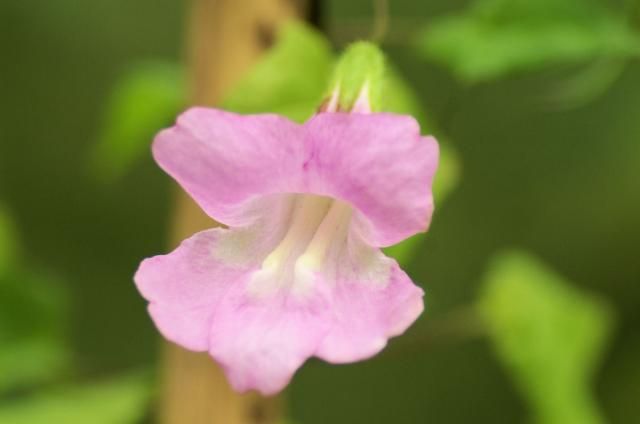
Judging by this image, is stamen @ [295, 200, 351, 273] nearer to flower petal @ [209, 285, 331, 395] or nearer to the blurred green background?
flower petal @ [209, 285, 331, 395]

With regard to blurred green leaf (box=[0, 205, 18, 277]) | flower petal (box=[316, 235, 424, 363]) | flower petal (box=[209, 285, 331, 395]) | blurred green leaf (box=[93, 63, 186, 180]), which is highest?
flower petal (box=[316, 235, 424, 363])

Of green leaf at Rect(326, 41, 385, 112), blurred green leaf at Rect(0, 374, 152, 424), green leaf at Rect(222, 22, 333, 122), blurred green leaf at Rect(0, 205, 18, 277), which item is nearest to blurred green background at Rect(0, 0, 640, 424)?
blurred green leaf at Rect(0, 205, 18, 277)

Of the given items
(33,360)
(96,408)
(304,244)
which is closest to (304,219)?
(304,244)

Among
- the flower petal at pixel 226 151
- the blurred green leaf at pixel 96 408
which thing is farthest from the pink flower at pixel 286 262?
the blurred green leaf at pixel 96 408

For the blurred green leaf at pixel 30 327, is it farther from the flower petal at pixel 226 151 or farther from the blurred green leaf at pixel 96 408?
the flower petal at pixel 226 151

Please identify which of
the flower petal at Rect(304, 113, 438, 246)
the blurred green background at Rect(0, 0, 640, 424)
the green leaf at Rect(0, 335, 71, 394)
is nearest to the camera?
the flower petal at Rect(304, 113, 438, 246)

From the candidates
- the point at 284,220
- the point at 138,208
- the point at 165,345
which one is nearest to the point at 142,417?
the point at 165,345

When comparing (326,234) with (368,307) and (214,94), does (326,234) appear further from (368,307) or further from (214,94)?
(214,94)
